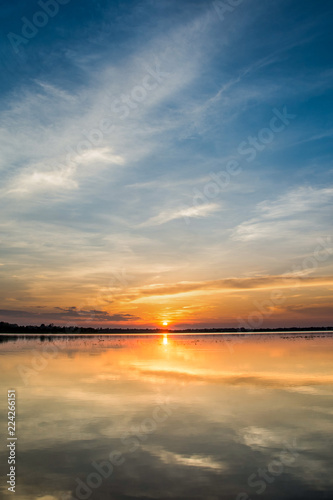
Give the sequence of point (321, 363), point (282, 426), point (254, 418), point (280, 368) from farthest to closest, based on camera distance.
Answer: point (321, 363) → point (280, 368) → point (254, 418) → point (282, 426)

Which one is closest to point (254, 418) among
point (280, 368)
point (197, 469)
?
point (197, 469)

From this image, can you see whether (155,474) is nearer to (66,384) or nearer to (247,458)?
(247,458)

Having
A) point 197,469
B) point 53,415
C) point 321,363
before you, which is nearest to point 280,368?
point 321,363

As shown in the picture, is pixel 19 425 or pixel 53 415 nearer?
pixel 19 425

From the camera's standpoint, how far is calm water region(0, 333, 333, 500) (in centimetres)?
980

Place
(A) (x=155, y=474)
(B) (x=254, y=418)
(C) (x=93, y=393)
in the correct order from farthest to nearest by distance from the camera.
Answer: (C) (x=93, y=393), (B) (x=254, y=418), (A) (x=155, y=474)

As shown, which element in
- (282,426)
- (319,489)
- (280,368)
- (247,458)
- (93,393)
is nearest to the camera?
(319,489)

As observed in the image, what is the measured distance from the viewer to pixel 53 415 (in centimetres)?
1698

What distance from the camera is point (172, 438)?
13.7 meters

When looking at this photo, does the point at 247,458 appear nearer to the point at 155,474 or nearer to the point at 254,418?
the point at 155,474

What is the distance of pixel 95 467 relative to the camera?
11.1 meters

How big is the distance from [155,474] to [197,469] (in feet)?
3.78

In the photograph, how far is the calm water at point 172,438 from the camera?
32.1 feet

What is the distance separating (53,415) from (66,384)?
7990 mm
